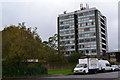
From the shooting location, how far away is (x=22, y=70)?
32.8 m

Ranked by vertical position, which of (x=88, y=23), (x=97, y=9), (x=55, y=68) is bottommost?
(x=55, y=68)

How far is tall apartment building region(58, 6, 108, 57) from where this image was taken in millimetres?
113000

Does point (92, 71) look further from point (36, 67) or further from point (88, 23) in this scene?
point (88, 23)

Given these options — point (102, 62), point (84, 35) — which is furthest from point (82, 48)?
point (102, 62)

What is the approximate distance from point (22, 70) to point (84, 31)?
8642cm

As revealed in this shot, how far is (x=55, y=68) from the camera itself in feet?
180

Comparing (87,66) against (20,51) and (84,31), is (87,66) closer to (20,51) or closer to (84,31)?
(20,51)

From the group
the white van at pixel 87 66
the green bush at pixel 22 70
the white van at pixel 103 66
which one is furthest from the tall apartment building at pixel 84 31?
the green bush at pixel 22 70

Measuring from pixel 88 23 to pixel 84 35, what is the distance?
6492 mm

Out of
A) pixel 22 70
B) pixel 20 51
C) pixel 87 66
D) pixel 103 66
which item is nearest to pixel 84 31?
pixel 103 66

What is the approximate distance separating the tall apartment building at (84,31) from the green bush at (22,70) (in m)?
73.6

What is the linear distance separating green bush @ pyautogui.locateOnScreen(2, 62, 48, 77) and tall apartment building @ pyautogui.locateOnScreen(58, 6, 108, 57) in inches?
2896

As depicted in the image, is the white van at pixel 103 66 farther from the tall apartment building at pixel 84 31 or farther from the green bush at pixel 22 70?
the tall apartment building at pixel 84 31

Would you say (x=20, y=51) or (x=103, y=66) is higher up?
(x=20, y=51)
